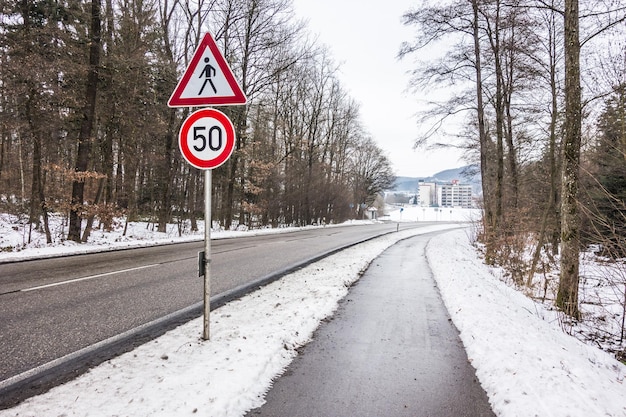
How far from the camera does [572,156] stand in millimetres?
6625

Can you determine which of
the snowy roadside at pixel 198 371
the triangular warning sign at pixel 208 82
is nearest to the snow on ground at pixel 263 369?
the snowy roadside at pixel 198 371

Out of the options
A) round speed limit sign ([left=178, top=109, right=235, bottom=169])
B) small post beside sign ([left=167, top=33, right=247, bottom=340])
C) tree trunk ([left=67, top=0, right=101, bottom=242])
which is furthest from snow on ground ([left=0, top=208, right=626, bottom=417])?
tree trunk ([left=67, top=0, right=101, bottom=242])

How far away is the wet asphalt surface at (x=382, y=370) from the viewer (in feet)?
9.49

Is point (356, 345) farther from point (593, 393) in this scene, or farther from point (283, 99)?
point (283, 99)

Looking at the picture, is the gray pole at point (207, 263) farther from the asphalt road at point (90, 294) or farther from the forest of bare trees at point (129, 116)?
the forest of bare trees at point (129, 116)

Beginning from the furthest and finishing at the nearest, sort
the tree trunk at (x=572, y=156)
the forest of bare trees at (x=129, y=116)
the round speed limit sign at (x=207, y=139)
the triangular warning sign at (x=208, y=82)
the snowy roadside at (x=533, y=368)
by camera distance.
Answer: the forest of bare trees at (x=129, y=116) < the tree trunk at (x=572, y=156) < the triangular warning sign at (x=208, y=82) < the round speed limit sign at (x=207, y=139) < the snowy roadside at (x=533, y=368)

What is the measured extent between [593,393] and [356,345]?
2.22 meters

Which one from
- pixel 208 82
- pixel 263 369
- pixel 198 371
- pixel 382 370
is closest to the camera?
pixel 198 371

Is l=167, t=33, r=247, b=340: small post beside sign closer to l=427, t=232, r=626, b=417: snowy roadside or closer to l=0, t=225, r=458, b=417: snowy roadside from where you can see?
l=0, t=225, r=458, b=417: snowy roadside

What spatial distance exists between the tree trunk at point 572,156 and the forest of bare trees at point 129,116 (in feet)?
45.1

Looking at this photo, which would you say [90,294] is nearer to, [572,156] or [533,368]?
[533,368]

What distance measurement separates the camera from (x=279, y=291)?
6.61m

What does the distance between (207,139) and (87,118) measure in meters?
12.3

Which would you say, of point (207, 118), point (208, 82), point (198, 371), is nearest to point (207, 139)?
point (207, 118)
